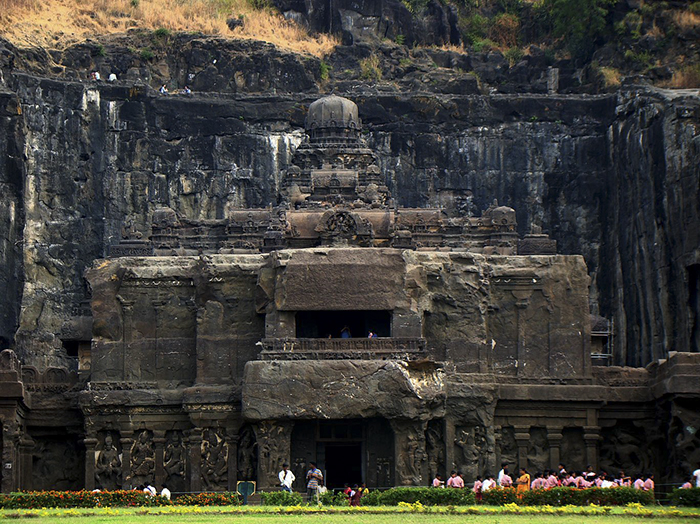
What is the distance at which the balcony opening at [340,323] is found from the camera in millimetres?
66750

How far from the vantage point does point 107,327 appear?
216ft

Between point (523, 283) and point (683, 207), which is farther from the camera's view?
point (683, 207)

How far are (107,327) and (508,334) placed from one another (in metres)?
14.6

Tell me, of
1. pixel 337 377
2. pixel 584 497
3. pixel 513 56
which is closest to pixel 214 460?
pixel 337 377

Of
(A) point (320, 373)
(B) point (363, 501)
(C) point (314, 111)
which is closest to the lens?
(B) point (363, 501)

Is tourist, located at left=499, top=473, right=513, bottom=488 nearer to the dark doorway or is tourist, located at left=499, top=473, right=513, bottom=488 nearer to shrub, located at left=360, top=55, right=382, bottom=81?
the dark doorway

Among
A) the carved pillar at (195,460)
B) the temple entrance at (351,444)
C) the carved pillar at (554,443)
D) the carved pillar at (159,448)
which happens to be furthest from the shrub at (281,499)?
the carved pillar at (554,443)

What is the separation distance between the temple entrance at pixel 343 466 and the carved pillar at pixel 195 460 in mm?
4832

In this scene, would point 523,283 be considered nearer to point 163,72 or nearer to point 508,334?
point 508,334

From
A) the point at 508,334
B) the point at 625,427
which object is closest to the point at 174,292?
the point at 508,334

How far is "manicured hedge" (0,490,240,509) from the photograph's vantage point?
53.3 metres

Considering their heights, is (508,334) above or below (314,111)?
below

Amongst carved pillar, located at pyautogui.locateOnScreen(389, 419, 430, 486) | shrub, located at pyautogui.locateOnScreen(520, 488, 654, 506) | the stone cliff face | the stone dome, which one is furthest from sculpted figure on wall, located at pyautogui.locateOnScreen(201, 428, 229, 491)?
the stone cliff face

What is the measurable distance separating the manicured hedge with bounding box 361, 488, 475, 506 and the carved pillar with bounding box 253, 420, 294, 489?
8067 millimetres
